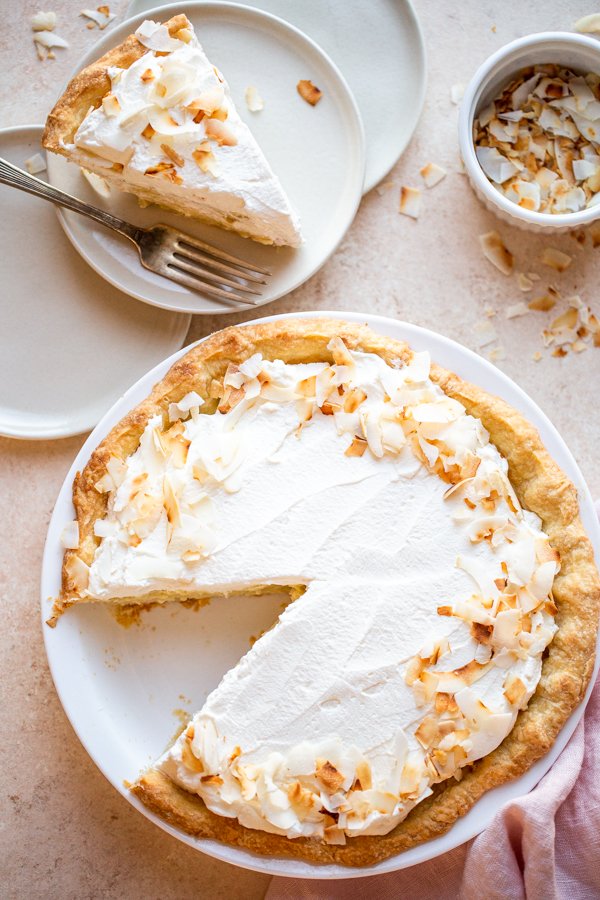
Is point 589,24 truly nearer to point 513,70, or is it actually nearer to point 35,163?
point 513,70

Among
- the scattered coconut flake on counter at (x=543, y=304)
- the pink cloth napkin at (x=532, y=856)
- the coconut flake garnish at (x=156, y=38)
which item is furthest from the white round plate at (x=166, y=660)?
the coconut flake garnish at (x=156, y=38)

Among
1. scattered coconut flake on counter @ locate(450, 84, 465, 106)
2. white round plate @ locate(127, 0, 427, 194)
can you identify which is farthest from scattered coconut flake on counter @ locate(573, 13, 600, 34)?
white round plate @ locate(127, 0, 427, 194)

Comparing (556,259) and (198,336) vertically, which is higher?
(556,259)

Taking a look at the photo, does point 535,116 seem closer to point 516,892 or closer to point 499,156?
point 499,156

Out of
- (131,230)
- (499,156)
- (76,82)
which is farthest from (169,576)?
(499,156)

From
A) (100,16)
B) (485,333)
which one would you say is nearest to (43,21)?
(100,16)

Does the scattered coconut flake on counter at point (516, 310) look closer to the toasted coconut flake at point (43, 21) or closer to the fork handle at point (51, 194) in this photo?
the fork handle at point (51, 194)
